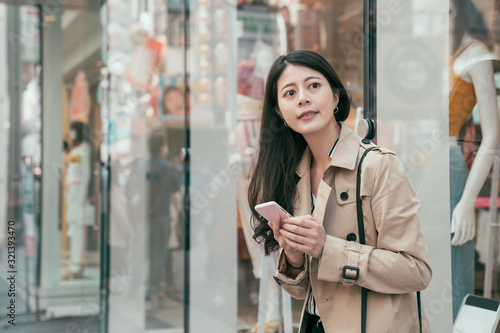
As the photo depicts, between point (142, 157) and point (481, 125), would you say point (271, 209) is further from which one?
point (142, 157)

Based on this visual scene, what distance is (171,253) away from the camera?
196 inches

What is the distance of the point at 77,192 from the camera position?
6.76 m

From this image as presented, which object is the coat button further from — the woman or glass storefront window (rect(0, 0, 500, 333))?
glass storefront window (rect(0, 0, 500, 333))

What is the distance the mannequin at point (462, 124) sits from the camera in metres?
2.17

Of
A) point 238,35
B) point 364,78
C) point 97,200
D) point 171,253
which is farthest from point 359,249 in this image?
point 97,200

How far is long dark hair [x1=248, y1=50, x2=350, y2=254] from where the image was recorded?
1763 mm

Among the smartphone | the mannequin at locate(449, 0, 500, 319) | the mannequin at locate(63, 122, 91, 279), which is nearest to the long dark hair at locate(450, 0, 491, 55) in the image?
the mannequin at locate(449, 0, 500, 319)

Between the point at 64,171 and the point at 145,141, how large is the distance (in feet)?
6.35

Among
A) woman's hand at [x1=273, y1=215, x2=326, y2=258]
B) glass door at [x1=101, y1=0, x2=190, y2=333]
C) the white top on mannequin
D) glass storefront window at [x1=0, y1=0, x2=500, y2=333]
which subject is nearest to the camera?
woman's hand at [x1=273, y1=215, x2=326, y2=258]

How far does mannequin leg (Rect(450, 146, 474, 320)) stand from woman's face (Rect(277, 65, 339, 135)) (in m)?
0.74

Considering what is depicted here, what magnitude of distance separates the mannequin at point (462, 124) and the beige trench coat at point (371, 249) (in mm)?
654

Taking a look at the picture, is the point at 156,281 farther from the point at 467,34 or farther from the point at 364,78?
the point at 467,34

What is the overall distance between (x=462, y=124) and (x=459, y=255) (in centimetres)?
47

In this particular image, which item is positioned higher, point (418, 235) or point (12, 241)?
point (418, 235)
